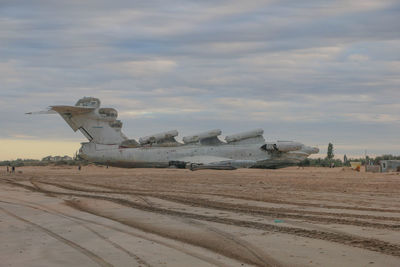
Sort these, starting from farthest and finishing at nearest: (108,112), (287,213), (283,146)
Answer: (108,112)
(283,146)
(287,213)

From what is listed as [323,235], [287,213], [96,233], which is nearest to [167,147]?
[287,213]

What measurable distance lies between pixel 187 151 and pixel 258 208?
34858mm

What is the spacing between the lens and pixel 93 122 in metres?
53.4

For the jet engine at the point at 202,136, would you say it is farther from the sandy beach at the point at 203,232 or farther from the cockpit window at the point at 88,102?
the sandy beach at the point at 203,232

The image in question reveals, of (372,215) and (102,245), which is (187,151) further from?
(102,245)

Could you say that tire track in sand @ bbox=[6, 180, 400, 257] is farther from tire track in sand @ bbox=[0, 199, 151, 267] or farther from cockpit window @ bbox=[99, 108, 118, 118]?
cockpit window @ bbox=[99, 108, 118, 118]

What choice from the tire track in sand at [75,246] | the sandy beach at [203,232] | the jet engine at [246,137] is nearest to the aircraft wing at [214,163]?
the jet engine at [246,137]

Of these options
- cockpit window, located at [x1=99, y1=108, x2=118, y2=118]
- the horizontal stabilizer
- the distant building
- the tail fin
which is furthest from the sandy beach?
cockpit window, located at [x1=99, y1=108, x2=118, y2=118]

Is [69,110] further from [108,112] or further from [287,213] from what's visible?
[287,213]

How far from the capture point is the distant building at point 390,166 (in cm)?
4603

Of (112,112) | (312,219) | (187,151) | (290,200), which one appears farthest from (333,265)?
(112,112)

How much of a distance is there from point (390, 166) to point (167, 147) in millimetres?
19023

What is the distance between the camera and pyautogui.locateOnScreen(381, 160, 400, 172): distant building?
46.0 metres

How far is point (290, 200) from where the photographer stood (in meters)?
18.3
